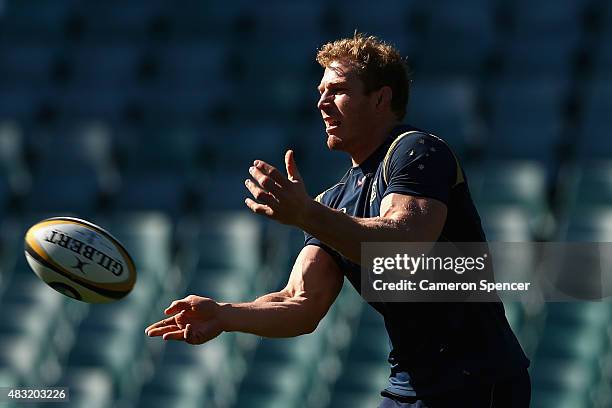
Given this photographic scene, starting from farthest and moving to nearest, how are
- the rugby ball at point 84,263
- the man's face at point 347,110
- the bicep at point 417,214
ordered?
the rugby ball at point 84,263 < the man's face at point 347,110 < the bicep at point 417,214

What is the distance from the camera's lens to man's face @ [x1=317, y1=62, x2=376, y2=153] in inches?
157

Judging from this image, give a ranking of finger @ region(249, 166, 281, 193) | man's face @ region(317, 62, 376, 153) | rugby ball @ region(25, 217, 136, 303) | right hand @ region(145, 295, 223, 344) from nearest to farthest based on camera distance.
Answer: finger @ region(249, 166, 281, 193) < right hand @ region(145, 295, 223, 344) < man's face @ region(317, 62, 376, 153) < rugby ball @ region(25, 217, 136, 303)

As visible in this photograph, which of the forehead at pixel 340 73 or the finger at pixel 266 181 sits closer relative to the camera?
the finger at pixel 266 181

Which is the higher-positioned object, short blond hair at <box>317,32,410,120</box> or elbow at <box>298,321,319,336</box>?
short blond hair at <box>317,32,410,120</box>

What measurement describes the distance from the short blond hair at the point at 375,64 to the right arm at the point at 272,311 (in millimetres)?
667

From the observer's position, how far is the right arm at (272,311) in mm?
3740

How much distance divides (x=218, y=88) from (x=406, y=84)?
5.64m

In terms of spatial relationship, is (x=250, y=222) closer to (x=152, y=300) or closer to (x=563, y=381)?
(x=152, y=300)

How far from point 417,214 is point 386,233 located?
0.16m

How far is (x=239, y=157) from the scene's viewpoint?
355 inches

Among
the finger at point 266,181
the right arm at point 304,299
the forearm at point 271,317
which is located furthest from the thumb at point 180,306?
the finger at point 266,181

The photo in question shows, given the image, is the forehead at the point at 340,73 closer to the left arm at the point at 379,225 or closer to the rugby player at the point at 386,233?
the rugby player at the point at 386,233

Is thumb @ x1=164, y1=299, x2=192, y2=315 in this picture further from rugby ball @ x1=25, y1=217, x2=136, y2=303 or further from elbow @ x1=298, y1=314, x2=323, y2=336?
rugby ball @ x1=25, y1=217, x2=136, y2=303

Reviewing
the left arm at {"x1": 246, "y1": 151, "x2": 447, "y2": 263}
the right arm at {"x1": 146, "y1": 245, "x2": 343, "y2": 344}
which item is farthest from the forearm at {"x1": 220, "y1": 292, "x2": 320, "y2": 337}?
the left arm at {"x1": 246, "y1": 151, "x2": 447, "y2": 263}
